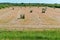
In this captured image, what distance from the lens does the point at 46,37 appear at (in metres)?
16.3

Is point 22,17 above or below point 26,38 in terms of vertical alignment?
below

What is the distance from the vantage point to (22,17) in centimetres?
3731

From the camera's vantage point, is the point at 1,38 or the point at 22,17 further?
the point at 22,17

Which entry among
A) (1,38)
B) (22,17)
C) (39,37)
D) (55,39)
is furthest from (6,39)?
(22,17)

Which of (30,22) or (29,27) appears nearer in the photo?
(29,27)

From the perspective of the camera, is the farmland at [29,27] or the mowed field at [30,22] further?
the mowed field at [30,22]

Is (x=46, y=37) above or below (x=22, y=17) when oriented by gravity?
above

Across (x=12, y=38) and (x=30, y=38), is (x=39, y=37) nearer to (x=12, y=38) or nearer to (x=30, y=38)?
(x=30, y=38)

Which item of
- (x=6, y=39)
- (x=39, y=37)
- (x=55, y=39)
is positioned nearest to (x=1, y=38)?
(x=6, y=39)

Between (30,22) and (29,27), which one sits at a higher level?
(29,27)

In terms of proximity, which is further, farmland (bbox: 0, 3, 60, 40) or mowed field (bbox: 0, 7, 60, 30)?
mowed field (bbox: 0, 7, 60, 30)

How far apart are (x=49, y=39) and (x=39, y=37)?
0.86 m

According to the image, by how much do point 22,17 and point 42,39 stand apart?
71.4 feet

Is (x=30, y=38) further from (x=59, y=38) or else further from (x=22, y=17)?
(x=22, y=17)
